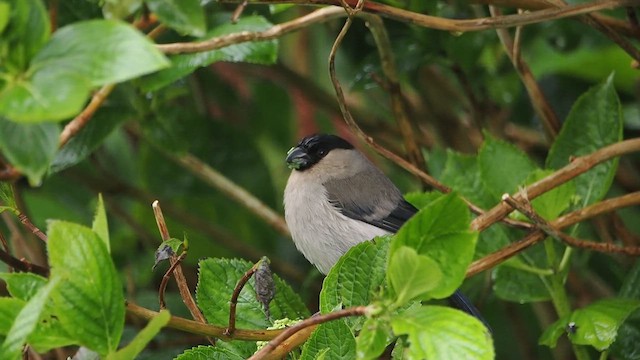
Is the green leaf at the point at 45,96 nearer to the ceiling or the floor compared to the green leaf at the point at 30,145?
nearer to the ceiling

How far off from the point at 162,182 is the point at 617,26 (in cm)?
126

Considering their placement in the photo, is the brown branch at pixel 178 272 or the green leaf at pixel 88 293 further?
the brown branch at pixel 178 272

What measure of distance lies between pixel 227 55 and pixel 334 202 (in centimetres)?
82

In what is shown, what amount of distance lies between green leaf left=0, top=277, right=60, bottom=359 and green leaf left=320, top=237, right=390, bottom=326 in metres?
0.45

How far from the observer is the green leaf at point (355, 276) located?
1470 millimetres

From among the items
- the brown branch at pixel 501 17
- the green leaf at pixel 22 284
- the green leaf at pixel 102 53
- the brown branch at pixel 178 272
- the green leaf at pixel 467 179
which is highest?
the green leaf at pixel 102 53

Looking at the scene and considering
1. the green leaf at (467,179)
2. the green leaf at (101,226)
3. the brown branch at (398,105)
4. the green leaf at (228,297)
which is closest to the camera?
the green leaf at (101,226)

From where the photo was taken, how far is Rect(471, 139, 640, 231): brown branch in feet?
5.66

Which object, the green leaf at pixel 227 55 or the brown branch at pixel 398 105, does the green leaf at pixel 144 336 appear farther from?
the brown branch at pixel 398 105

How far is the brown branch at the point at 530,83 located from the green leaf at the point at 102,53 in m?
1.11

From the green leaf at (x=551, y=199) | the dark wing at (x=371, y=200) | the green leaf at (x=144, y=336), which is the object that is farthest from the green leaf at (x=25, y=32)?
the dark wing at (x=371, y=200)

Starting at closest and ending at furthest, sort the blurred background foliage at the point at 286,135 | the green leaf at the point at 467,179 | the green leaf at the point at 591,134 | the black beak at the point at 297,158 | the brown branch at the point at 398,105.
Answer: the green leaf at the point at 591,134 → the green leaf at the point at 467,179 → the brown branch at the point at 398,105 → the blurred background foliage at the point at 286,135 → the black beak at the point at 297,158

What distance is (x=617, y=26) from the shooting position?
2023mm

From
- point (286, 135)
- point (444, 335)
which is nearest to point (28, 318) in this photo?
point (444, 335)
